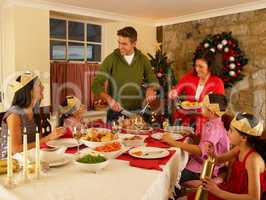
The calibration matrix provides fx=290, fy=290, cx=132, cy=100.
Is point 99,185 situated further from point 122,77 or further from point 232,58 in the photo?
point 232,58

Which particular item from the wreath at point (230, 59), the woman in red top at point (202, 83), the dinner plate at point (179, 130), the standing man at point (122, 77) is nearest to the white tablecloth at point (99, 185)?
the dinner plate at point (179, 130)

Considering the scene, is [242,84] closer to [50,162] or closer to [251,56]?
[251,56]

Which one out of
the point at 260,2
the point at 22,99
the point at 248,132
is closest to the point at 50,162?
the point at 22,99

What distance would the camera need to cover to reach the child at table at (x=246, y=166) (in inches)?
57.5

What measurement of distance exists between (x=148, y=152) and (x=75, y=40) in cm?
352

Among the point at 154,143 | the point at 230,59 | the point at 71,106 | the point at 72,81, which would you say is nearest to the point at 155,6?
the point at 230,59

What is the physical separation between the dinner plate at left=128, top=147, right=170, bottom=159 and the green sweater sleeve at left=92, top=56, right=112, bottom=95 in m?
1.09

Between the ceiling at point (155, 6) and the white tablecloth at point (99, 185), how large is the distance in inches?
123

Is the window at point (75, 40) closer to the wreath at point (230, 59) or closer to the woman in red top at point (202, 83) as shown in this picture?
the wreath at point (230, 59)

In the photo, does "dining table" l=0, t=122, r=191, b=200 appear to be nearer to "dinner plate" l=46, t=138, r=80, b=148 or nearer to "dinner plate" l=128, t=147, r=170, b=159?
"dinner plate" l=128, t=147, r=170, b=159

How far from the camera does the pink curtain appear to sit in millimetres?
4531

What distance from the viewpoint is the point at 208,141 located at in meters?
1.93

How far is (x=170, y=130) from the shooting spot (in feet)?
7.87

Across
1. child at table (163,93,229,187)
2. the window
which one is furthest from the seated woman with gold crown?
the window
